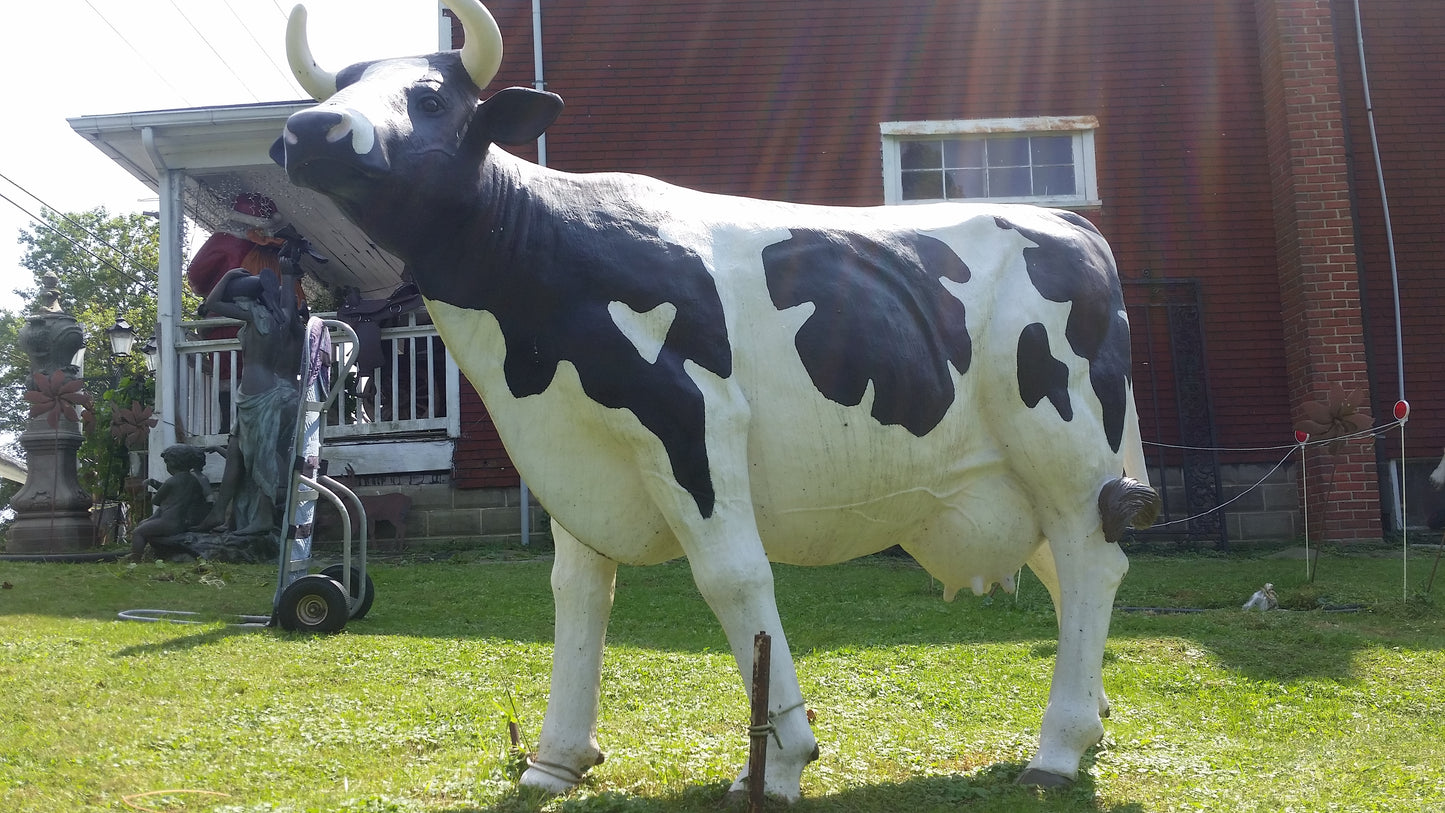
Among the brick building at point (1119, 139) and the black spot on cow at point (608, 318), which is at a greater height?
the brick building at point (1119, 139)

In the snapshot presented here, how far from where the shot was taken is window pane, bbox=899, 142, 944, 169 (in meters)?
11.9

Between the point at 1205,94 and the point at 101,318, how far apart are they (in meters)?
32.2

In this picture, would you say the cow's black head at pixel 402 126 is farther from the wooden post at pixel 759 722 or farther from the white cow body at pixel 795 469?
the wooden post at pixel 759 722

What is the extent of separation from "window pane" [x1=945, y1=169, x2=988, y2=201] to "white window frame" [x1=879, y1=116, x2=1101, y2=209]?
0.35 feet

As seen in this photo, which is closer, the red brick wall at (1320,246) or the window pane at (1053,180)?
the red brick wall at (1320,246)

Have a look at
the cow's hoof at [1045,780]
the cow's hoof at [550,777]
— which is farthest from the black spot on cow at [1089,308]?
the cow's hoof at [550,777]

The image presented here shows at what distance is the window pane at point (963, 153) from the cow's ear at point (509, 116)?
9127 mm

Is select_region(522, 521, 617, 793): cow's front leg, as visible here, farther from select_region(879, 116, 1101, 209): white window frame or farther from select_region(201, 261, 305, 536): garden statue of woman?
select_region(879, 116, 1101, 209): white window frame

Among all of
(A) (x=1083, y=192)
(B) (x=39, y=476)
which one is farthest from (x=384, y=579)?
(A) (x=1083, y=192)

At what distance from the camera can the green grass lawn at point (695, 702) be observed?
12.0 ft

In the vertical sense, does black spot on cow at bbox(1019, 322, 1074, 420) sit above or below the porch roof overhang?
below

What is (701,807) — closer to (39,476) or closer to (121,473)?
(39,476)

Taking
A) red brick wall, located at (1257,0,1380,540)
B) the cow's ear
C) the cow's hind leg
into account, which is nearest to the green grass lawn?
the cow's hind leg

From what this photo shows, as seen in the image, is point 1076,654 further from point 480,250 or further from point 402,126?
point 402,126
